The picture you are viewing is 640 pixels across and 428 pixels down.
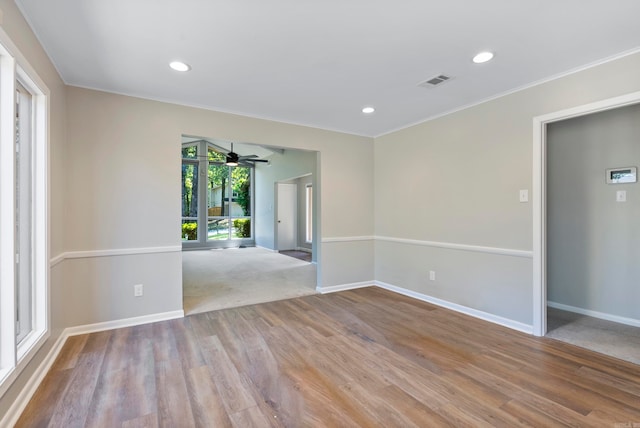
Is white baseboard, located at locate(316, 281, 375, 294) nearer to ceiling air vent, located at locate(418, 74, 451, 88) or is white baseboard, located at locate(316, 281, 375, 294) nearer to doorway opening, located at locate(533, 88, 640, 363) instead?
doorway opening, located at locate(533, 88, 640, 363)

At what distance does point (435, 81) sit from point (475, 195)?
136 centimetres

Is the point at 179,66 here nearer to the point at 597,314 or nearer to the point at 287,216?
the point at 597,314

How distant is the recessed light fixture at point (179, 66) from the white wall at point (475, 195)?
2.90 metres

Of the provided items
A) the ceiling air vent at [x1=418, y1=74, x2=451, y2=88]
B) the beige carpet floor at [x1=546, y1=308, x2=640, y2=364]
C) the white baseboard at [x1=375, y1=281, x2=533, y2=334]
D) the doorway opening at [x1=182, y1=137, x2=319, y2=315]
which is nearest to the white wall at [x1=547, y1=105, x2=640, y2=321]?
the beige carpet floor at [x1=546, y1=308, x2=640, y2=364]

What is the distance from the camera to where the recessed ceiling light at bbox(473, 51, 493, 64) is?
2325 millimetres

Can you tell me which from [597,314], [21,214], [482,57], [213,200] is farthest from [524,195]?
[213,200]

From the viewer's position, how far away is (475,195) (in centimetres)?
337

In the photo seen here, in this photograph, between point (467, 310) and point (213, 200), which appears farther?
point (213, 200)

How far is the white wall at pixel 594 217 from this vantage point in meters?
3.03

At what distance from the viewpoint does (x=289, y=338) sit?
2779 millimetres

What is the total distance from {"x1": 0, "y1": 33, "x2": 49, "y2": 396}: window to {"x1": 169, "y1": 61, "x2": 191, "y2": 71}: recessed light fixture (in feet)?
2.97

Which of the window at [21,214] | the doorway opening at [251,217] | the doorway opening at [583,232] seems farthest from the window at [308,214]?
the window at [21,214]

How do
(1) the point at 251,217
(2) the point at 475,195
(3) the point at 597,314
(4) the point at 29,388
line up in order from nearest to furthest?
1. (4) the point at 29,388
2. (3) the point at 597,314
3. (2) the point at 475,195
4. (1) the point at 251,217

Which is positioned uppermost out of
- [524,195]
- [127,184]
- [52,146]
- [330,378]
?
[52,146]
